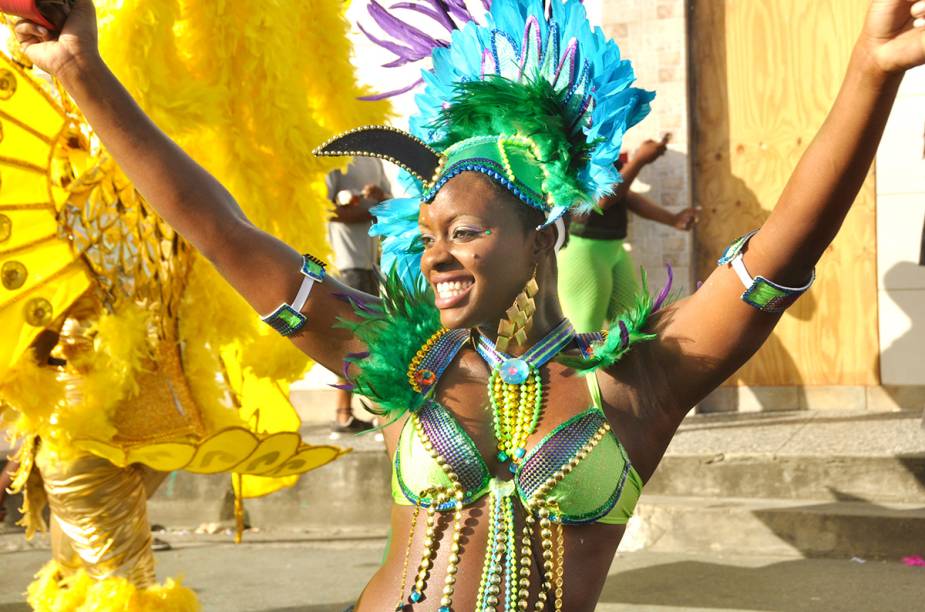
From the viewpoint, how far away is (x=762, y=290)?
73.1 inches

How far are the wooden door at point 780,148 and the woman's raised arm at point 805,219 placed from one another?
5113mm

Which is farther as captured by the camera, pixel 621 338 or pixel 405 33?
pixel 405 33

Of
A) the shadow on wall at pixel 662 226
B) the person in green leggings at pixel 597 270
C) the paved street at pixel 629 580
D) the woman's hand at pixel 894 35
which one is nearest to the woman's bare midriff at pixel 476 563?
the woman's hand at pixel 894 35

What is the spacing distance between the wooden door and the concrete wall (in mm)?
161

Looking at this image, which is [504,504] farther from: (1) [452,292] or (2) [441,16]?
(2) [441,16]

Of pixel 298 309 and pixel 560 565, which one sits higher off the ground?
pixel 298 309

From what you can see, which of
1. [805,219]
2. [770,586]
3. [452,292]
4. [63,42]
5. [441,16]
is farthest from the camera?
[770,586]

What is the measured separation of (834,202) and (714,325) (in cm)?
31

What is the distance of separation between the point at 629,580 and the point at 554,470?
2988mm

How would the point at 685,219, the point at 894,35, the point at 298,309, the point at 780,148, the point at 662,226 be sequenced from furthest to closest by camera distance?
the point at 662,226 < the point at 780,148 < the point at 685,219 < the point at 298,309 < the point at 894,35

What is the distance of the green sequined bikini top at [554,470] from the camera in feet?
6.55

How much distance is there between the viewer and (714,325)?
1971 millimetres

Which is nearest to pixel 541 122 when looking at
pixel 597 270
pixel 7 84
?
pixel 7 84

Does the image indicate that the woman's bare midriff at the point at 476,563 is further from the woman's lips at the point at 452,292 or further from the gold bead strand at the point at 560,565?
the woman's lips at the point at 452,292
